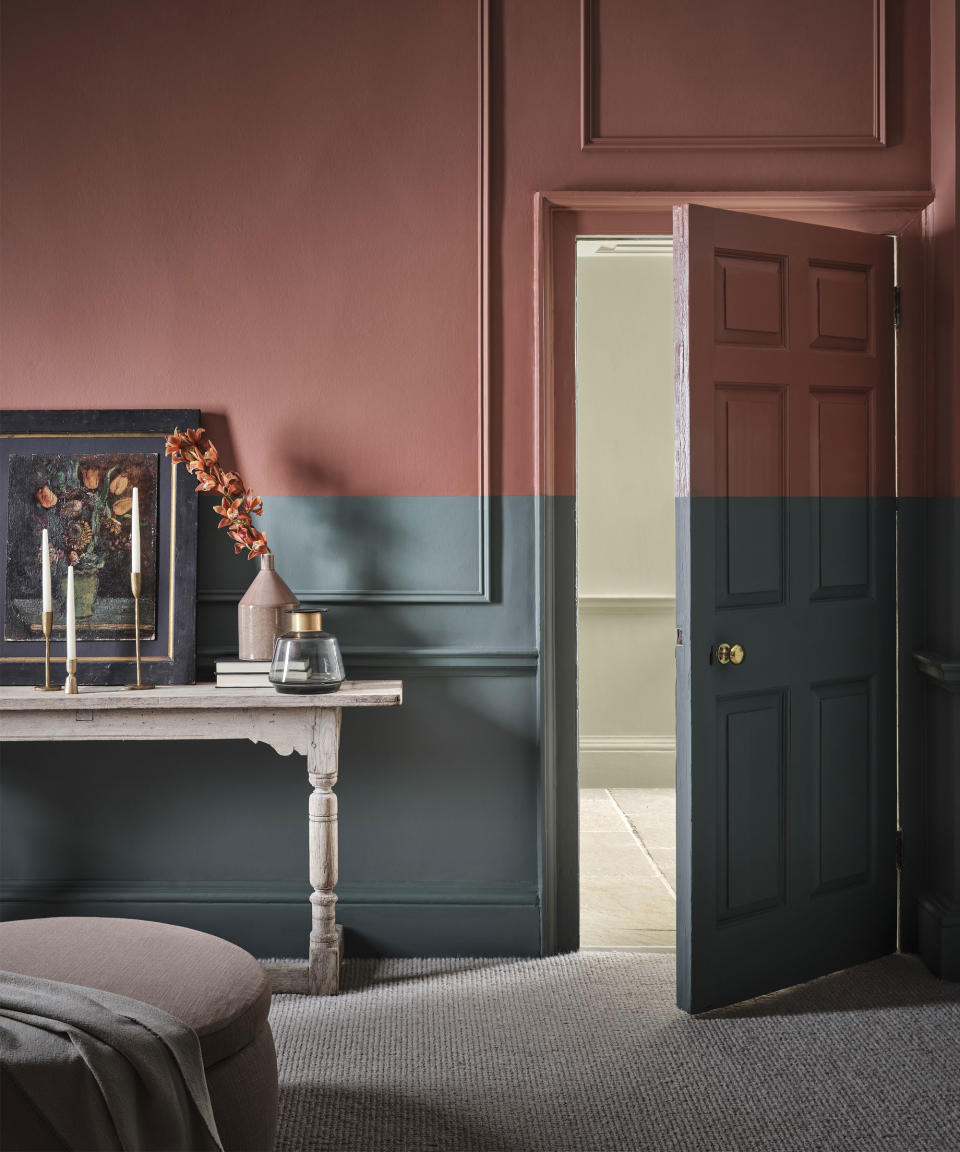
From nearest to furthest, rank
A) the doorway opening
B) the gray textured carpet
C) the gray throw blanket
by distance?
the gray throw blanket < the gray textured carpet < the doorway opening

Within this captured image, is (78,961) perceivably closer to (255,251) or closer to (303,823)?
(303,823)

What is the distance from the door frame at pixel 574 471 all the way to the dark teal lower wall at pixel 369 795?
0.06 metres

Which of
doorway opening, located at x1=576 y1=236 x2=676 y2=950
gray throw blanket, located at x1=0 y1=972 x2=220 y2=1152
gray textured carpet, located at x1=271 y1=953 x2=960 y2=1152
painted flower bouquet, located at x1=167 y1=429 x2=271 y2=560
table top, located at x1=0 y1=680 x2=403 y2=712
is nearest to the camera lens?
gray throw blanket, located at x1=0 y1=972 x2=220 y2=1152

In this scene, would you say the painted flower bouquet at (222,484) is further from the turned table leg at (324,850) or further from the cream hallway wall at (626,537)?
the cream hallway wall at (626,537)

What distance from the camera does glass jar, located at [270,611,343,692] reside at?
2.76m

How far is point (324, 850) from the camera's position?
9.18 feet

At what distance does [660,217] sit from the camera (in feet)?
10.4

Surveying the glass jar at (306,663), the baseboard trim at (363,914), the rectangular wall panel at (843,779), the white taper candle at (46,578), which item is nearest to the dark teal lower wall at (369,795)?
the baseboard trim at (363,914)

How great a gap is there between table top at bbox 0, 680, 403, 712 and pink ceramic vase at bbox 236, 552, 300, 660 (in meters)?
0.15

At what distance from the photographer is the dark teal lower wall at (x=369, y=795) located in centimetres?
315

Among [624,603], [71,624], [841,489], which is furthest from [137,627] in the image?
[624,603]

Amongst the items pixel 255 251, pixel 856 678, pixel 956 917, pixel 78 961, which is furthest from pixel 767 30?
pixel 78 961

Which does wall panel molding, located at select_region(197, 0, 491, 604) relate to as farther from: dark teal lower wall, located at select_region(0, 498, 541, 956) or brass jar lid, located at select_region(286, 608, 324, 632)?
brass jar lid, located at select_region(286, 608, 324, 632)

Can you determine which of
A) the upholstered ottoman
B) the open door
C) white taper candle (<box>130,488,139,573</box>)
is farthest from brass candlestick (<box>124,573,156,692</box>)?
the open door
